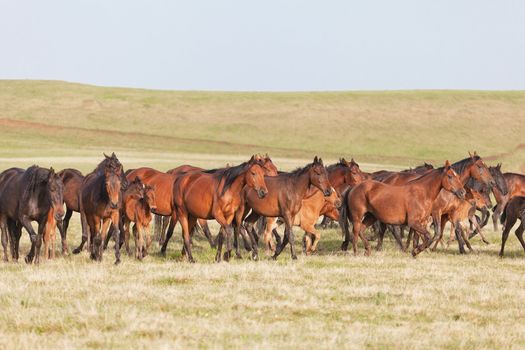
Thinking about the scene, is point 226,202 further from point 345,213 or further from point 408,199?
point 408,199

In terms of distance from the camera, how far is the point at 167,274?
1376 centimetres

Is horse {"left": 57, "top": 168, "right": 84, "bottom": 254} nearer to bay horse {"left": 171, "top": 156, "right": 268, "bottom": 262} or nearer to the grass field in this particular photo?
the grass field

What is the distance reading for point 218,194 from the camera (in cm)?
1648

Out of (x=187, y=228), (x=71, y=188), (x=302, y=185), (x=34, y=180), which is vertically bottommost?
(x=187, y=228)

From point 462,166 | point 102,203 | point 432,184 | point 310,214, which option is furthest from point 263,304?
point 462,166

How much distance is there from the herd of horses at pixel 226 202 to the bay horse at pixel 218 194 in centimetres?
2

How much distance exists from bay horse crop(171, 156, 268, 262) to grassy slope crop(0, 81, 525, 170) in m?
38.6

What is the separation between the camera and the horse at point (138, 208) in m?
17.8

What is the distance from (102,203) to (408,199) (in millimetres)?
6043

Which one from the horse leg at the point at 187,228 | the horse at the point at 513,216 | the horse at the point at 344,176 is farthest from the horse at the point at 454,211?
the horse leg at the point at 187,228

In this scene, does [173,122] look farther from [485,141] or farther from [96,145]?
[485,141]

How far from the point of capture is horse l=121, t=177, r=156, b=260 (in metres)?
17.8

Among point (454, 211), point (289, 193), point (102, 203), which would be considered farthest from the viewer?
point (454, 211)

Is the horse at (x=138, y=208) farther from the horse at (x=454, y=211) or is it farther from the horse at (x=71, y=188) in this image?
the horse at (x=454, y=211)
